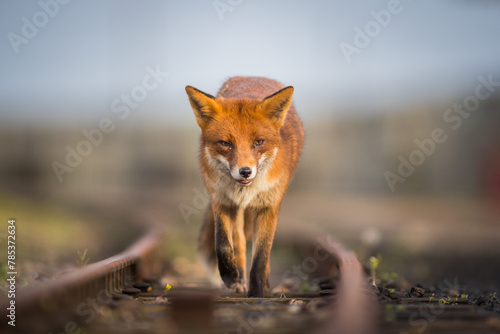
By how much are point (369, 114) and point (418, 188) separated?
3.34 metres

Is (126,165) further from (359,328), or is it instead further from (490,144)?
(359,328)

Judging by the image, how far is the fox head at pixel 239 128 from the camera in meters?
4.52

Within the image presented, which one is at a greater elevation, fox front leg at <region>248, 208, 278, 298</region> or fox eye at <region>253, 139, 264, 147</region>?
fox eye at <region>253, 139, 264, 147</region>

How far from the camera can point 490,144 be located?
15750mm

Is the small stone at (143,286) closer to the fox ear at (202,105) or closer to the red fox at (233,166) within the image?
the red fox at (233,166)

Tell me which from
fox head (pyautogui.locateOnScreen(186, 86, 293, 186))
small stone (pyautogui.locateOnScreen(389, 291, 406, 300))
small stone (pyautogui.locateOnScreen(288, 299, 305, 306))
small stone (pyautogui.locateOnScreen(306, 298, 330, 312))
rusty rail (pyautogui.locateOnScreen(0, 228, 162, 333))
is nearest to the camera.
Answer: rusty rail (pyautogui.locateOnScreen(0, 228, 162, 333))

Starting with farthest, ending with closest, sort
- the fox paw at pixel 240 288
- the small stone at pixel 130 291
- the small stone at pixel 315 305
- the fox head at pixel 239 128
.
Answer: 1. the fox paw at pixel 240 288
2. the fox head at pixel 239 128
3. the small stone at pixel 130 291
4. the small stone at pixel 315 305

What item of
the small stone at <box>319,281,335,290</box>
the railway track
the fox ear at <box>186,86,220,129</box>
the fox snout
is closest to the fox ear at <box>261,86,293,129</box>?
the fox ear at <box>186,86,220,129</box>

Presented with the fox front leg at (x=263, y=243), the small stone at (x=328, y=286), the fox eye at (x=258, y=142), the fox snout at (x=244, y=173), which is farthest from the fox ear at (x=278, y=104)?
Result: the small stone at (x=328, y=286)

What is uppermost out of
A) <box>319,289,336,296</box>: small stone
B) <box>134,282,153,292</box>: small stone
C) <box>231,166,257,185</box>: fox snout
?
<box>231,166,257,185</box>: fox snout

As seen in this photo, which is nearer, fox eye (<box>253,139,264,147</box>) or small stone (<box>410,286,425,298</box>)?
small stone (<box>410,286,425,298</box>)

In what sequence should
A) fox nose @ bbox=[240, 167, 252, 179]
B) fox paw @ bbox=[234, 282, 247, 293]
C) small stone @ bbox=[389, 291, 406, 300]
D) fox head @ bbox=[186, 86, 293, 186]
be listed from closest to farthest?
small stone @ bbox=[389, 291, 406, 300], fox nose @ bbox=[240, 167, 252, 179], fox head @ bbox=[186, 86, 293, 186], fox paw @ bbox=[234, 282, 247, 293]

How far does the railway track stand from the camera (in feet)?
9.30

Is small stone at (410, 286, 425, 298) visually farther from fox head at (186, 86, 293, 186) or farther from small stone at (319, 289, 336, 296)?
fox head at (186, 86, 293, 186)
